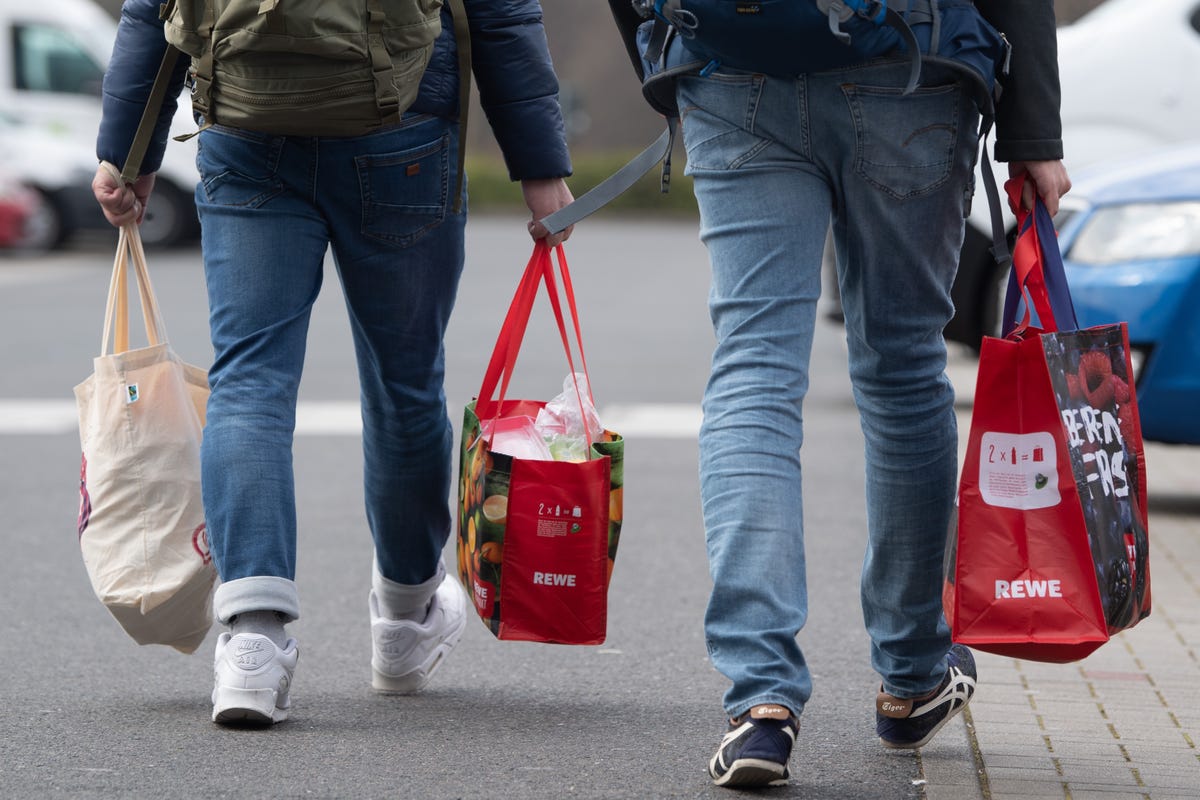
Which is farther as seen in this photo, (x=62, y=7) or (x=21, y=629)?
(x=62, y=7)

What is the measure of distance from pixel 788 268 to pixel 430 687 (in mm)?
1339

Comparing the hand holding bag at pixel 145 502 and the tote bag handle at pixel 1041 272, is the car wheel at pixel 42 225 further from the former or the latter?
the tote bag handle at pixel 1041 272

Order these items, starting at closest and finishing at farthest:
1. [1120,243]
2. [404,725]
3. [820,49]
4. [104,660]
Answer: [820,49] < [404,725] < [104,660] < [1120,243]

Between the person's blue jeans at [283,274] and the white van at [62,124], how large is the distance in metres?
14.2

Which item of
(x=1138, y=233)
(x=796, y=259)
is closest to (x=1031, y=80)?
(x=796, y=259)

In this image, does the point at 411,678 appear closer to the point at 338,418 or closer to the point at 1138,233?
the point at 1138,233

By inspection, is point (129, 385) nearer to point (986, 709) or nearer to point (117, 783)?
point (117, 783)

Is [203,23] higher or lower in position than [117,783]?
higher

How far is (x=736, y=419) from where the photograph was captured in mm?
2734

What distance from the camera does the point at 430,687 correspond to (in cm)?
367

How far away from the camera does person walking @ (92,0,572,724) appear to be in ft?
10.2

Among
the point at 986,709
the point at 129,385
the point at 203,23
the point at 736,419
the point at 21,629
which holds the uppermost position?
the point at 203,23

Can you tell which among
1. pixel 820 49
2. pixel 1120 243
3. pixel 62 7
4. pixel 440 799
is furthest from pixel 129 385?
pixel 62 7

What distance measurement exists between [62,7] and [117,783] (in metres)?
17.5
